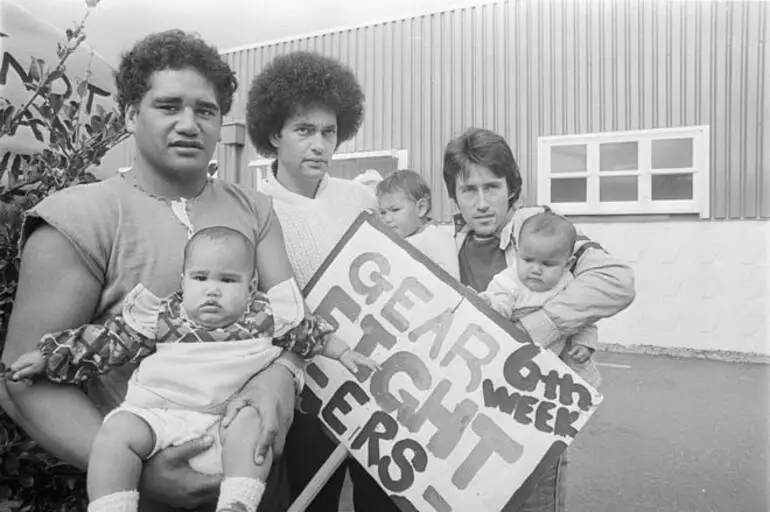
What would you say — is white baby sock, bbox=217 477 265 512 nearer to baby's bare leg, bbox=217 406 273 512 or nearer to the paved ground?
baby's bare leg, bbox=217 406 273 512

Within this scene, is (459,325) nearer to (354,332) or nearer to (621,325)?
(354,332)

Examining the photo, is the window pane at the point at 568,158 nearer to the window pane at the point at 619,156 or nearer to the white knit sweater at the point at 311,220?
the window pane at the point at 619,156

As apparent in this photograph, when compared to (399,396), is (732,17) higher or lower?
higher

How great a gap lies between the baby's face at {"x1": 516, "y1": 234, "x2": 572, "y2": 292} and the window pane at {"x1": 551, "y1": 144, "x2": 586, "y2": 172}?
6741mm

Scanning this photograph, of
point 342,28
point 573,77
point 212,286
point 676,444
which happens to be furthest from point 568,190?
point 212,286

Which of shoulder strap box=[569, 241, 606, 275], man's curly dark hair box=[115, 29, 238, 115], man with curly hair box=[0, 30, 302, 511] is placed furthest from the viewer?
shoulder strap box=[569, 241, 606, 275]

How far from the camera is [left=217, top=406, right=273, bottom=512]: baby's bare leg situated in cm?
132

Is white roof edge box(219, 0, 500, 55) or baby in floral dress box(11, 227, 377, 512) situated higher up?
white roof edge box(219, 0, 500, 55)

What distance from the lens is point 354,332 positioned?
1.85 metres

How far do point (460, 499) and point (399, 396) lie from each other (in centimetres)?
32

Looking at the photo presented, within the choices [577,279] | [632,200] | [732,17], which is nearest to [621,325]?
[632,200]

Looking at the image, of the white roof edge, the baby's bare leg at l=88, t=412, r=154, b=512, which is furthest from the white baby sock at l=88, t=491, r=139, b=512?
the white roof edge

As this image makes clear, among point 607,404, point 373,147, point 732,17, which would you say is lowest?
point 607,404

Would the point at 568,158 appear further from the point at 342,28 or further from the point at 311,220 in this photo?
the point at 311,220
